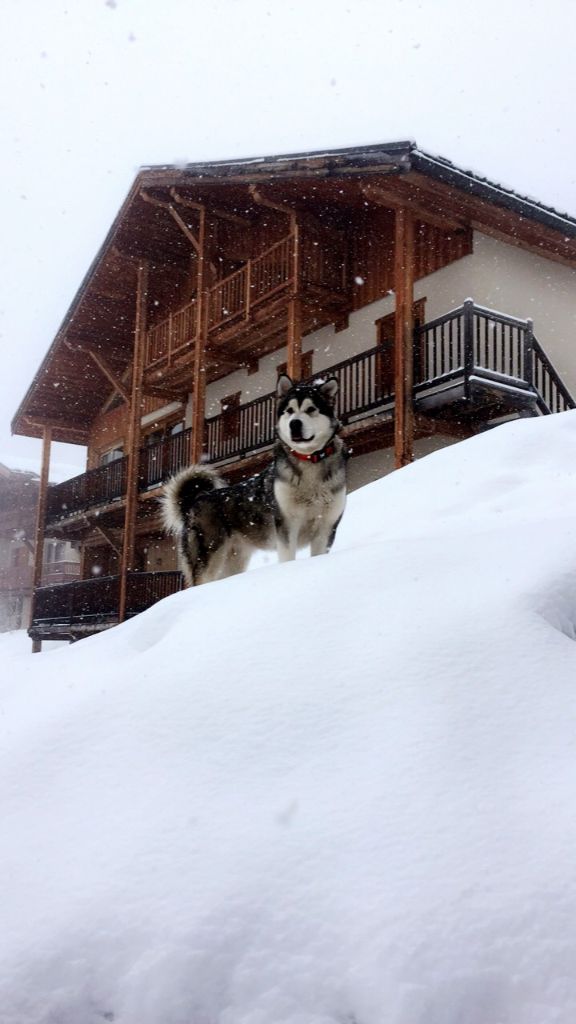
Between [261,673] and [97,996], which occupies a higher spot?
[261,673]

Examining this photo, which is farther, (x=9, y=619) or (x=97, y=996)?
(x=9, y=619)

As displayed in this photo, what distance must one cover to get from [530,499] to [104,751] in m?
3.36

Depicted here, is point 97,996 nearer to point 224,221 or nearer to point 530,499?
point 530,499

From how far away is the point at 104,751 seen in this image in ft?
7.75

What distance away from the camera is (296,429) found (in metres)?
5.11

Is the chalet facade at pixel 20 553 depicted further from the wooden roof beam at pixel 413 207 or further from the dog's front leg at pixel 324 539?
the dog's front leg at pixel 324 539

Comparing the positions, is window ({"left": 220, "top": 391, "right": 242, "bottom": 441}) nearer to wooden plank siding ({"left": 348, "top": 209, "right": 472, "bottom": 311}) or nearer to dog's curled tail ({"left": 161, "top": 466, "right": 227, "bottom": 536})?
wooden plank siding ({"left": 348, "top": 209, "right": 472, "bottom": 311})

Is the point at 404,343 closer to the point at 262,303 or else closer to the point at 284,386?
the point at 262,303

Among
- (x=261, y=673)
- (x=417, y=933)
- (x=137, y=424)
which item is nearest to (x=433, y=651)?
(x=261, y=673)

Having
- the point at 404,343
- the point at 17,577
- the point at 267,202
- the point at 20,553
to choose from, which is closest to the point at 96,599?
the point at 267,202

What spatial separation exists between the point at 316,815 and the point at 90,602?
14.5m

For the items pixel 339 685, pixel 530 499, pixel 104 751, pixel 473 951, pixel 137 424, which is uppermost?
pixel 137 424

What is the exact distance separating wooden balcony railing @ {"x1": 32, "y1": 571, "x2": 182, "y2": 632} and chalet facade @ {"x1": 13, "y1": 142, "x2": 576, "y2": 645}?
0.04 metres

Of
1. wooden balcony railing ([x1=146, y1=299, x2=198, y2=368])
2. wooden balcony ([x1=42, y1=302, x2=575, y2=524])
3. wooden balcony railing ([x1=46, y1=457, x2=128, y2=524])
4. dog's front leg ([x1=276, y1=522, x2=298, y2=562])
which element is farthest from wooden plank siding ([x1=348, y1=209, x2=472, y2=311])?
dog's front leg ([x1=276, y1=522, x2=298, y2=562])
